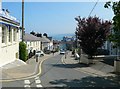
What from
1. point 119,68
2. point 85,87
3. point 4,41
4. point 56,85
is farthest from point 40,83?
point 4,41

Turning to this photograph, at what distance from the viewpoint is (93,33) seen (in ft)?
105

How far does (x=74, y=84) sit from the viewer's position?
15492 mm

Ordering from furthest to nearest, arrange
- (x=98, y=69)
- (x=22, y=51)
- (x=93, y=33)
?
(x=22, y=51)
(x=93, y=33)
(x=98, y=69)

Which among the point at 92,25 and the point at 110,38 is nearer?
the point at 110,38

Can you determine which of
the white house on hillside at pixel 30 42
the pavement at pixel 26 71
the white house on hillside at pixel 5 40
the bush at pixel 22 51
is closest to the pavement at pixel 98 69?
the pavement at pixel 26 71

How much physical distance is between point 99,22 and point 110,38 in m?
14.4

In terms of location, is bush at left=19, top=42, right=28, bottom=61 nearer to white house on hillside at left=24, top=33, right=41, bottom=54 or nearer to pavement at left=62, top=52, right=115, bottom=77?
pavement at left=62, top=52, right=115, bottom=77

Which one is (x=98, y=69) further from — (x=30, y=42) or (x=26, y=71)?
(x=30, y=42)

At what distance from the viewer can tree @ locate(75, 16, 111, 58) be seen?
105 ft

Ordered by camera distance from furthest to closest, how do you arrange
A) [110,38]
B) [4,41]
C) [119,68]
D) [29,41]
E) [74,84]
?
[29,41]
[4,41]
[119,68]
[110,38]
[74,84]

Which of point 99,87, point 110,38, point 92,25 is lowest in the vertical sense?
point 99,87

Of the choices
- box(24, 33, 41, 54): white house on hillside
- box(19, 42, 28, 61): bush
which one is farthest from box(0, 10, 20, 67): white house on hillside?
box(24, 33, 41, 54): white house on hillside

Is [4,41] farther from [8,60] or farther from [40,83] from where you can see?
[40,83]

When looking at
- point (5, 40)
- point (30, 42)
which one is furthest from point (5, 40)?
point (30, 42)
